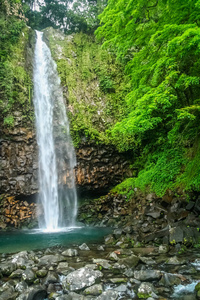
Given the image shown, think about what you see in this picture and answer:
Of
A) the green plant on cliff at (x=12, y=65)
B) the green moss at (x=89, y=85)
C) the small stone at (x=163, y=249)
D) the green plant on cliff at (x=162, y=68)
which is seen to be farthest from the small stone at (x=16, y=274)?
the green plant on cliff at (x=12, y=65)

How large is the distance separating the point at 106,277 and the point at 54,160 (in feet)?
32.8

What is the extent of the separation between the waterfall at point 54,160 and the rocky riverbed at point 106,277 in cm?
752

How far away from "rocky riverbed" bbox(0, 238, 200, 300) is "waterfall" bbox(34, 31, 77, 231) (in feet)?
24.7

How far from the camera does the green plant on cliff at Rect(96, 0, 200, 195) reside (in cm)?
508

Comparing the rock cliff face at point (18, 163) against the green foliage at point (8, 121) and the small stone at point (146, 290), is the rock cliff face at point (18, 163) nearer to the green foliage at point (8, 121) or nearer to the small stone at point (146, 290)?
the green foliage at point (8, 121)

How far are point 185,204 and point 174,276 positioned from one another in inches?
140

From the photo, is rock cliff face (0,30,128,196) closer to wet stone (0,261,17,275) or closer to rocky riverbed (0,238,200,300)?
rocky riverbed (0,238,200,300)

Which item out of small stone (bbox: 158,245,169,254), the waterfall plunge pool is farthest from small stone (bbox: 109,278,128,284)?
the waterfall plunge pool

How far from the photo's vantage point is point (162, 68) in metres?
5.98

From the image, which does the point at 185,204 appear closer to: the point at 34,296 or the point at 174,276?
the point at 174,276

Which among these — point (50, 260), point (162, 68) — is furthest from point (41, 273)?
point (162, 68)

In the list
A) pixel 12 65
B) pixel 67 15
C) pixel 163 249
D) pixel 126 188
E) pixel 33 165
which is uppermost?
pixel 67 15

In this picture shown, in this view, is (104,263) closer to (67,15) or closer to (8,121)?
(8,121)

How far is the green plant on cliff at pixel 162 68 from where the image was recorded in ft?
16.7
